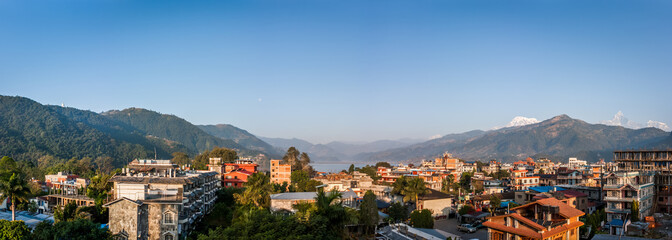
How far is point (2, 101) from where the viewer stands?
568 feet

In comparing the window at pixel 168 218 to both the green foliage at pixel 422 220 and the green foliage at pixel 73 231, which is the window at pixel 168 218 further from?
the green foliage at pixel 422 220

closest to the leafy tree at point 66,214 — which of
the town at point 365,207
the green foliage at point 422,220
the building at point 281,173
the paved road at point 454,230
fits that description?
the town at point 365,207

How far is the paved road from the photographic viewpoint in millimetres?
35719

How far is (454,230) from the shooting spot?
4012cm

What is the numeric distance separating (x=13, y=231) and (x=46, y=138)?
129 m

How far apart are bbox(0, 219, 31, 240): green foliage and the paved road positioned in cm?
3108

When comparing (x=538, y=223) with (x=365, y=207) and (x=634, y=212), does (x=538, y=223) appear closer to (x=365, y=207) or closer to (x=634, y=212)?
(x=365, y=207)

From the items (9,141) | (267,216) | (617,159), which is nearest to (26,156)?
(9,141)

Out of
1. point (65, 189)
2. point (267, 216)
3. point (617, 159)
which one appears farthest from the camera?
point (617, 159)

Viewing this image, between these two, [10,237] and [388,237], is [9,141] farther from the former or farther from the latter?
[388,237]

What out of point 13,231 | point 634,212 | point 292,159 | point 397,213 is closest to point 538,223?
point 397,213

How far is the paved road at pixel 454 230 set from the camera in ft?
117

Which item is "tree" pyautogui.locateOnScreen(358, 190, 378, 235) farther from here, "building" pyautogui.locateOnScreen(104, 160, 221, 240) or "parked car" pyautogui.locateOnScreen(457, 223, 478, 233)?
"building" pyautogui.locateOnScreen(104, 160, 221, 240)

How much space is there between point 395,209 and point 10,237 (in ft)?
94.6
